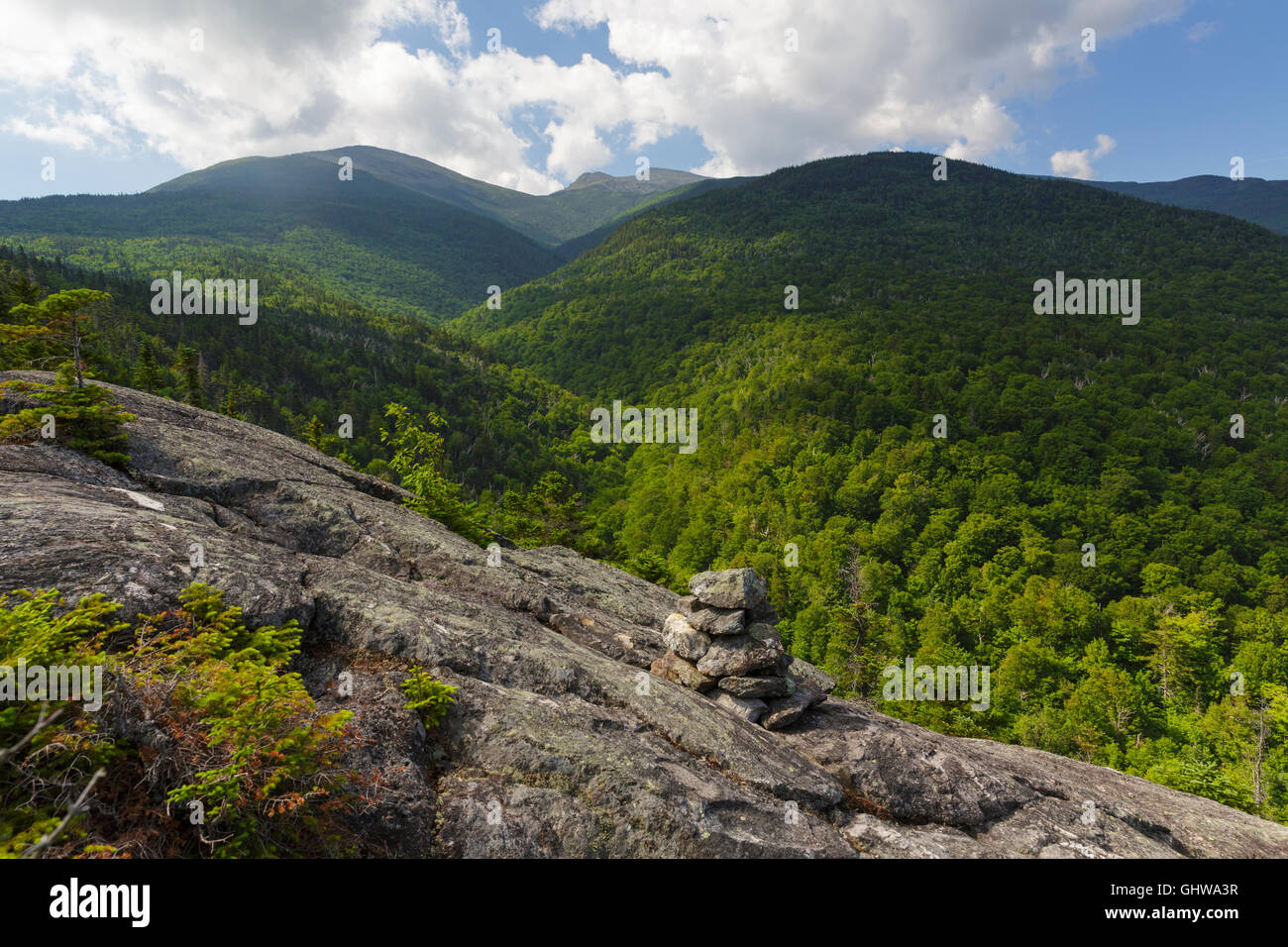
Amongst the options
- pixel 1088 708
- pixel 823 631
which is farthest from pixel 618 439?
pixel 1088 708

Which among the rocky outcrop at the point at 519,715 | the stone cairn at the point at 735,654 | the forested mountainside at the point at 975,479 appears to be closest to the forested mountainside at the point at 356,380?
the forested mountainside at the point at 975,479

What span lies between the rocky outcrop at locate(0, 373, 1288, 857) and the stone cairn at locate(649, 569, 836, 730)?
0.15 metres

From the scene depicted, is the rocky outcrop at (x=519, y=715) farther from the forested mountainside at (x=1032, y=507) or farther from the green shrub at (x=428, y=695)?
the forested mountainside at (x=1032, y=507)

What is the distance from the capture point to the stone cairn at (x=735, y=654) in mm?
12141

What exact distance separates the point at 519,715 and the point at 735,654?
19.4 ft

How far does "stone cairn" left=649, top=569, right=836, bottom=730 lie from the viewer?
12.1 m

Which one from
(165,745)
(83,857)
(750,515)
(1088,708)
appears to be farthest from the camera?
(750,515)

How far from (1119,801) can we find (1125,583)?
108456 mm

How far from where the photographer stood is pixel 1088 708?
68000 millimetres

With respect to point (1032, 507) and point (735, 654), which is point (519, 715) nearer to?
point (735, 654)

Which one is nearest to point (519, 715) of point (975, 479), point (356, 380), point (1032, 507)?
point (1032, 507)

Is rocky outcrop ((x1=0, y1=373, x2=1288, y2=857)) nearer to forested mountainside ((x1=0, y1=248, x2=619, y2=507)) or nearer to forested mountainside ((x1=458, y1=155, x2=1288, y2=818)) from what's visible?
forested mountainside ((x1=458, y1=155, x2=1288, y2=818))

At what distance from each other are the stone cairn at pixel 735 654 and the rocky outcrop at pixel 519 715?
153mm

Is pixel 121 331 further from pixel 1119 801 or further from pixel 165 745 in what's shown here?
pixel 1119 801
